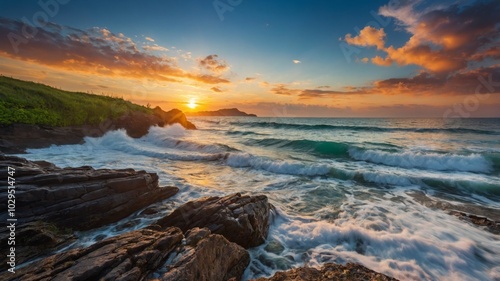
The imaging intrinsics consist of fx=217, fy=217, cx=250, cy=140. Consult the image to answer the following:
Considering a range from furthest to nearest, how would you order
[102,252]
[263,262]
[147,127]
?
1. [147,127]
2. [263,262]
3. [102,252]

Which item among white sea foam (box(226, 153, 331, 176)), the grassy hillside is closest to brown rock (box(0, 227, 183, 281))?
white sea foam (box(226, 153, 331, 176))

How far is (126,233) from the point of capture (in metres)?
4.44

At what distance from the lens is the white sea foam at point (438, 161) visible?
16531mm

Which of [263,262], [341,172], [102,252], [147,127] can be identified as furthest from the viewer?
[147,127]

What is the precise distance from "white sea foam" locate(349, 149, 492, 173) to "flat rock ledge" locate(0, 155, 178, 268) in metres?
18.8

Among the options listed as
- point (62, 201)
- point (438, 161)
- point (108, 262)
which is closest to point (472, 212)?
point (438, 161)

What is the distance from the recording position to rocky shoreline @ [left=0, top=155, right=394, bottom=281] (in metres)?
3.48

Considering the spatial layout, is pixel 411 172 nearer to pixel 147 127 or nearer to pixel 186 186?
pixel 186 186

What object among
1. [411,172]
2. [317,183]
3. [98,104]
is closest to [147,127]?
[98,104]

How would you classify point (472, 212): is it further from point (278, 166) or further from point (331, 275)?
point (278, 166)

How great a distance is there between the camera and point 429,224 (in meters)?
7.79

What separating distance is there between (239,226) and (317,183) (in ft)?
26.3

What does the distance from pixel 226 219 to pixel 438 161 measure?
1930 cm

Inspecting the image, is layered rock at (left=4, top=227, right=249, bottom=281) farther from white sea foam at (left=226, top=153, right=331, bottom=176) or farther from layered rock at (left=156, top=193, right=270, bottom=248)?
white sea foam at (left=226, top=153, right=331, bottom=176)
